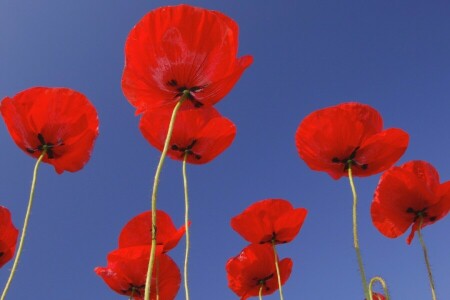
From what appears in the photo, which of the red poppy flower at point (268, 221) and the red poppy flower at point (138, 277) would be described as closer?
the red poppy flower at point (138, 277)

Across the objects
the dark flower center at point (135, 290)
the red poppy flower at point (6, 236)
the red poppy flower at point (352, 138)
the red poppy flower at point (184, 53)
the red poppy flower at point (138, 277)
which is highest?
the red poppy flower at point (352, 138)

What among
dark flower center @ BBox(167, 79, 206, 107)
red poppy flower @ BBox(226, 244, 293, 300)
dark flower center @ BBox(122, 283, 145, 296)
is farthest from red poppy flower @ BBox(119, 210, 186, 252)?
red poppy flower @ BBox(226, 244, 293, 300)

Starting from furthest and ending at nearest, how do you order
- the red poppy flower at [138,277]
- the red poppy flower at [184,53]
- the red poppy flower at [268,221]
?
the red poppy flower at [268,221]
the red poppy flower at [138,277]
the red poppy flower at [184,53]

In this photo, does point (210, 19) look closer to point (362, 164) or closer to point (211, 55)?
point (211, 55)

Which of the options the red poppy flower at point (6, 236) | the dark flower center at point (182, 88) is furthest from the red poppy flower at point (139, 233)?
the dark flower center at point (182, 88)

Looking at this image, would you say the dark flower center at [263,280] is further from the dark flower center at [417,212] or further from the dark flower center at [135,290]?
the dark flower center at [417,212]

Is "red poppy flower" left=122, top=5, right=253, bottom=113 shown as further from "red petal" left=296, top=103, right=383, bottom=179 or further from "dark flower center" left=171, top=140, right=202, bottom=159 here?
"dark flower center" left=171, top=140, right=202, bottom=159

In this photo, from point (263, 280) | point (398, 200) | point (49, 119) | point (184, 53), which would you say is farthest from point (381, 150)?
point (263, 280)

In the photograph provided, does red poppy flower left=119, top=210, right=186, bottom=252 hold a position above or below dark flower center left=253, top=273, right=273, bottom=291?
below
